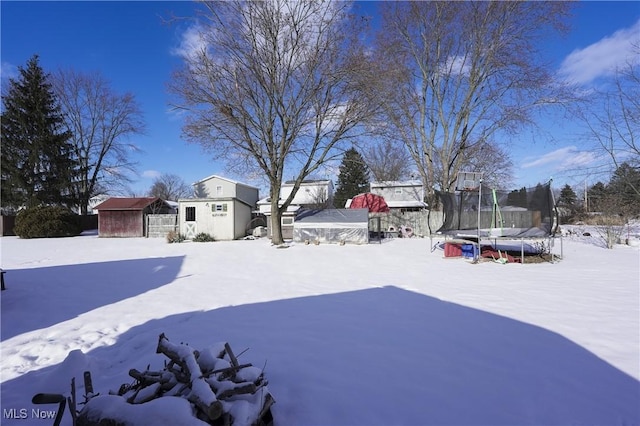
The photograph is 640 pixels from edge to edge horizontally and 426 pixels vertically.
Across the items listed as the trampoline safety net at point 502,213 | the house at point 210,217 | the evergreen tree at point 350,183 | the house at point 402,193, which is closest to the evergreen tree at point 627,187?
the trampoline safety net at point 502,213

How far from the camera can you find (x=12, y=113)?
24750 millimetres

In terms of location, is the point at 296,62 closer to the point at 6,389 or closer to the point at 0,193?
the point at 6,389

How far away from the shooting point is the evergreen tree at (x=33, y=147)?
24.4m

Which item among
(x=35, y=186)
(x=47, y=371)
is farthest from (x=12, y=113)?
(x=47, y=371)

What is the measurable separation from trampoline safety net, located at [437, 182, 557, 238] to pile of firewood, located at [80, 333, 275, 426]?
9040mm

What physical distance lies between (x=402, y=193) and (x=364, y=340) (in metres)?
30.3

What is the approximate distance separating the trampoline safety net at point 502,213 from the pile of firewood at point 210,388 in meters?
9.04

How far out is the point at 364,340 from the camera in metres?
3.57

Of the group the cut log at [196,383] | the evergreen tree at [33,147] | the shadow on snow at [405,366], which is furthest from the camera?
the evergreen tree at [33,147]

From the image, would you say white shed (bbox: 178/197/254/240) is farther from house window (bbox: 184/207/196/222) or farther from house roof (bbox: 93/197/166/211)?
house roof (bbox: 93/197/166/211)

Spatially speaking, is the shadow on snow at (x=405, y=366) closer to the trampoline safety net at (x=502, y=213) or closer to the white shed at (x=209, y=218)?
the trampoline safety net at (x=502, y=213)

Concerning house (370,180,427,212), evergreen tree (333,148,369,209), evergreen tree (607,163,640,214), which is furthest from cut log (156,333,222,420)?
evergreen tree (333,148,369,209)

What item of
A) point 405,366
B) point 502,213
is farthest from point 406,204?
point 405,366

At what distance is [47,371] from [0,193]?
30.3 metres
